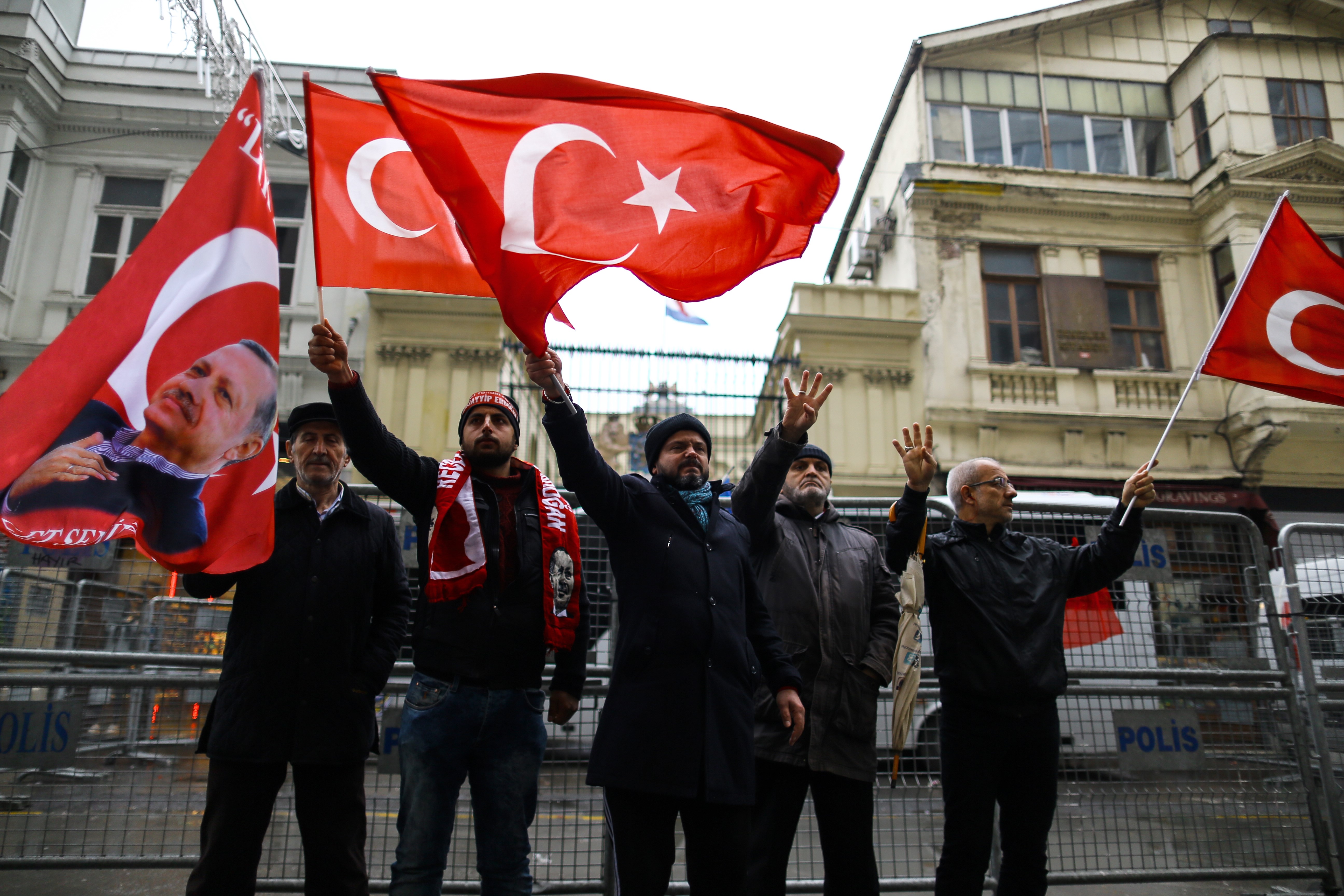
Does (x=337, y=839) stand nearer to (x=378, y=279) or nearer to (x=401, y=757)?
(x=401, y=757)

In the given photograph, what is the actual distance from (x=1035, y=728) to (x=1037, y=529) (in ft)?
5.49

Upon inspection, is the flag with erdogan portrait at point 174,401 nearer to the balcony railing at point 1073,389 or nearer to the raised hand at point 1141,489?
the raised hand at point 1141,489

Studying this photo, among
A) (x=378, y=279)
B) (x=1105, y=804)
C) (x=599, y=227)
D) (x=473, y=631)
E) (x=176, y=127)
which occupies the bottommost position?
(x=1105, y=804)

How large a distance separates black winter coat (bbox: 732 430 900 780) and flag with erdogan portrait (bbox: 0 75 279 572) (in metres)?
1.99

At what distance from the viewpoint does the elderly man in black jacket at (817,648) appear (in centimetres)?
335

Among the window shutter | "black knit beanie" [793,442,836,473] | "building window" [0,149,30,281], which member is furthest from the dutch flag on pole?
"building window" [0,149,30,281]

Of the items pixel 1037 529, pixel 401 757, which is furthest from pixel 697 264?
pixel 1037 529

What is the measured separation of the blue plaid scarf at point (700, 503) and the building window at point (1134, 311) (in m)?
14.5

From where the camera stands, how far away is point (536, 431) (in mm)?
14461

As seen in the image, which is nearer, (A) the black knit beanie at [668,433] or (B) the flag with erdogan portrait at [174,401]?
(B) the flag with erdogan portrait at [174,401]

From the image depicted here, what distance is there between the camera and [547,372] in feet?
9.25

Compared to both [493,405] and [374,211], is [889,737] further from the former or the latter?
[374,211]

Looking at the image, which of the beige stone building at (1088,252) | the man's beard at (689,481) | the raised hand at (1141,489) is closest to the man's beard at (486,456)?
the man's beard at (689,481)

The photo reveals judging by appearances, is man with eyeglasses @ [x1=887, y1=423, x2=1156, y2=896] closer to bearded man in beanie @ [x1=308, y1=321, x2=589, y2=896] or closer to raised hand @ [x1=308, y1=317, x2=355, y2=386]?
bearded man in beanie @ [x1=308, y1=321, x2=589, y2=896]
